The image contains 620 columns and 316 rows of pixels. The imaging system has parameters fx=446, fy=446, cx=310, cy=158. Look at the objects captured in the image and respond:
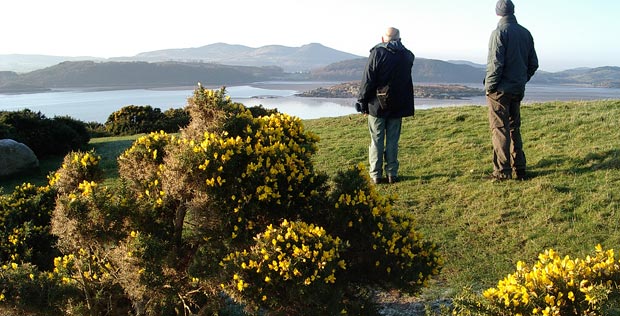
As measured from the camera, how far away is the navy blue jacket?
26.1 feet

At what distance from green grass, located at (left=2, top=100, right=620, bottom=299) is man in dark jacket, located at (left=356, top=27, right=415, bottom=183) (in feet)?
3.26

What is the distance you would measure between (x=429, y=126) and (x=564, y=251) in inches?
320

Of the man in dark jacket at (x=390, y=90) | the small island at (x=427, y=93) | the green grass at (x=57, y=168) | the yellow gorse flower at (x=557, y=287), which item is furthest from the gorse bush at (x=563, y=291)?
the small island at (x=427, y=93)

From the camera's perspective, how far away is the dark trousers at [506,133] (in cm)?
799

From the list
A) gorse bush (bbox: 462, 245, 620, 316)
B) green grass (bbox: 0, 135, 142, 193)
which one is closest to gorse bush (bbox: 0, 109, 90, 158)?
green grass (bbox: 0, 135, 142, 193)

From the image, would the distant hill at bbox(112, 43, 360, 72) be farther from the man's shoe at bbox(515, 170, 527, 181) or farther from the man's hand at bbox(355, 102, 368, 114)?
the man's shoe at bbox(515, 170, 527, 181)

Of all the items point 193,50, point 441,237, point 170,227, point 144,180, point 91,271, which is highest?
point 193,50

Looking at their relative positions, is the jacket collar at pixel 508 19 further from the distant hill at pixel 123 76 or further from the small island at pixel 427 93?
the distant hill at pixel 123 76

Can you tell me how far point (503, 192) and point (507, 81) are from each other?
1942 mm

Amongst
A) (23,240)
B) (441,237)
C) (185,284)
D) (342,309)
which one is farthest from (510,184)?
(23,240)

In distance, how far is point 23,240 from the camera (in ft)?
20.0

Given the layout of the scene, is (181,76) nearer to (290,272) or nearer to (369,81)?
(369,81)

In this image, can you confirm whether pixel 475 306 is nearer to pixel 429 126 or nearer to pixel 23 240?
pixel 23 240

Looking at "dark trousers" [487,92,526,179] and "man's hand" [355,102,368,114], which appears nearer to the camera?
"dark trousers" [487,92,526,179]
